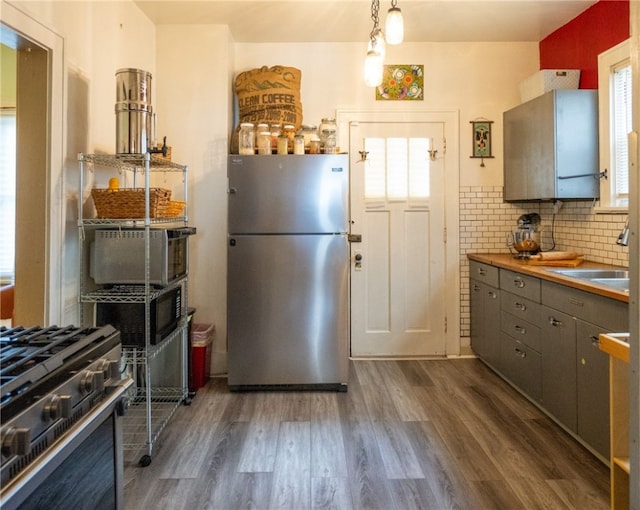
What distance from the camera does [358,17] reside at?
10.5ft

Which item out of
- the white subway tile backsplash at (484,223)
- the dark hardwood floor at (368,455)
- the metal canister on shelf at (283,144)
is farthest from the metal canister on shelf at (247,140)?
the white subway tile backsplash at (484,223)

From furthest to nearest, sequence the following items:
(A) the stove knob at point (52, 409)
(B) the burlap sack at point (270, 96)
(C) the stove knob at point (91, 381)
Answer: (B) the burlap sack at point (270, 96)
(C) the stove knob at point (91, 381)
(A) the stove knob at point (52, 409)

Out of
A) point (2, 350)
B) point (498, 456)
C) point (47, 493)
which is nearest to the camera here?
point (47, 493)

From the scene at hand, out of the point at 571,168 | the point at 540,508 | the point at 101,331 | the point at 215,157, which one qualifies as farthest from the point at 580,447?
the point at 215,157

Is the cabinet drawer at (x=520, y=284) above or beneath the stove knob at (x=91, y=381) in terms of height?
above

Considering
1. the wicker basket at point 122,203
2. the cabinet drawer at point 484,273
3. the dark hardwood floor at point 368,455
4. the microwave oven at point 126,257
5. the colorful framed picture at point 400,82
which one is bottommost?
the dark hardwood floor at point 368,455

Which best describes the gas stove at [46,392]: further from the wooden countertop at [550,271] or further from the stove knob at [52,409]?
the wooden countertop at [550,271]

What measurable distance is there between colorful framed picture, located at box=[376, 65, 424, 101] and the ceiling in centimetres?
25

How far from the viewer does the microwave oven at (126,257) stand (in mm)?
2273

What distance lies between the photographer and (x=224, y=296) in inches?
134

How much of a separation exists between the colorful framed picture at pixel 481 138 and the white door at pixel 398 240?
29cm

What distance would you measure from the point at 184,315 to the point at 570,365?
7.67ft

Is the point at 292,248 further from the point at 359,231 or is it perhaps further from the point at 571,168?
the point at 571,168

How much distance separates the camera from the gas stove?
0.82 m
